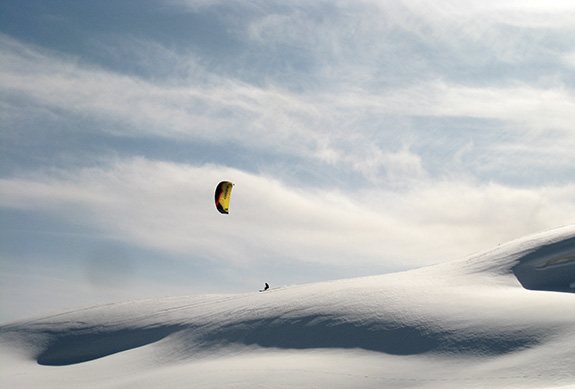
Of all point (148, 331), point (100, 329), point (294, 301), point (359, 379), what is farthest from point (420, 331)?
point (100, 329)

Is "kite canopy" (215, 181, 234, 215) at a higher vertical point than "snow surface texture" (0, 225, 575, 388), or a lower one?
higher

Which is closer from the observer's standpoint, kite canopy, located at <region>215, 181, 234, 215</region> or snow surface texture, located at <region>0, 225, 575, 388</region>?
snow surface texture, located at <region>0, 225, 575, 388</region>

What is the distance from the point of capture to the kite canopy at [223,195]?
4606 centimetres

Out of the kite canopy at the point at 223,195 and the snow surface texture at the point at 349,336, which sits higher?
the kite canopy at the point at 223,195

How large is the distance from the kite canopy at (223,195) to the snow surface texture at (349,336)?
810 cm

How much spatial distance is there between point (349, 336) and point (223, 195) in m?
22.7

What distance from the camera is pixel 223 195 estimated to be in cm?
4625

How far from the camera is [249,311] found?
34.1 metres

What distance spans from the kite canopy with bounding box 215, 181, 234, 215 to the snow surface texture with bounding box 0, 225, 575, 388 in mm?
8101

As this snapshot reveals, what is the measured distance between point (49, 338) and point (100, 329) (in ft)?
13.5

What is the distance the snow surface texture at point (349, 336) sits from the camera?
67.8ft

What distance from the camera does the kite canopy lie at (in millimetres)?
46062

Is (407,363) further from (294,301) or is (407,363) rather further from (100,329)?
(100,329)

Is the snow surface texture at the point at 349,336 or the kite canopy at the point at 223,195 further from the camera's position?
the kite canopy at the point at 223,195
